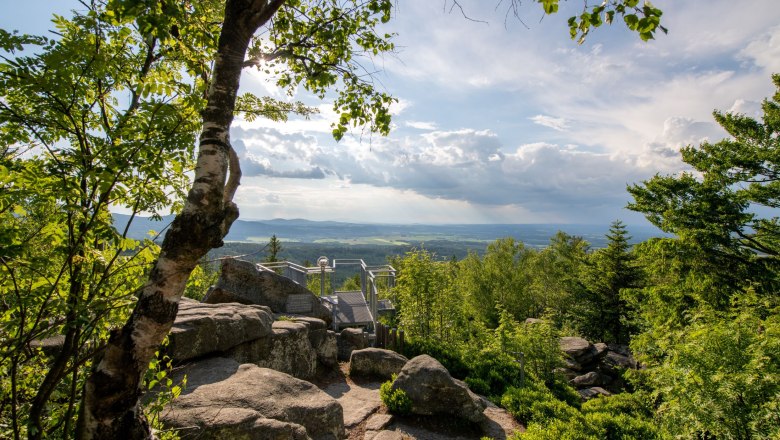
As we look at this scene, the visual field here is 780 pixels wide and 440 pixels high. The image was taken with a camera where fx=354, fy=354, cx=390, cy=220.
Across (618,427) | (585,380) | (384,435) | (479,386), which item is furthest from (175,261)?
(585,380)

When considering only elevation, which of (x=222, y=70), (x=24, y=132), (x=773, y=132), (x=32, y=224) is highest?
(x=773, y=132)

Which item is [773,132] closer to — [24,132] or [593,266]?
[593,266]

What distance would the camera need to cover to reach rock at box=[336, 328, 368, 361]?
483 inches

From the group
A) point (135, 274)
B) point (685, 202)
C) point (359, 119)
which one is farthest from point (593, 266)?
point (135, 274)

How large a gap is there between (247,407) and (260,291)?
27.0 ft

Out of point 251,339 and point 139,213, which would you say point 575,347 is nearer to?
point 251,339

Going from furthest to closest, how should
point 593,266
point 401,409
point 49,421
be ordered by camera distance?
1. point 593,266
2. point 401,409
3. point 49,421

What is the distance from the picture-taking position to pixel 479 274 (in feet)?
122

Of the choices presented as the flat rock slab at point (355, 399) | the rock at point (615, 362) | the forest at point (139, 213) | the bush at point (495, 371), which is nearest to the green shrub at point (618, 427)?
the forest at point (139, 213)

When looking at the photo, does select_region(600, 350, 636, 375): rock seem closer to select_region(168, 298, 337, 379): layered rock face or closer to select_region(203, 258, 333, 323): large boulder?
select_region(203, 258, 333, 323): large boulder

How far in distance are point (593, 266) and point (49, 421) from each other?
31.3 m

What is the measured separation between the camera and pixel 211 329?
7.55 metres

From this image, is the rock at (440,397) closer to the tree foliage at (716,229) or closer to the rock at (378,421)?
the rock at (378,421)

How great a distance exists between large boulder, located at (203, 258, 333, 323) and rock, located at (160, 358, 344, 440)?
550 cm
